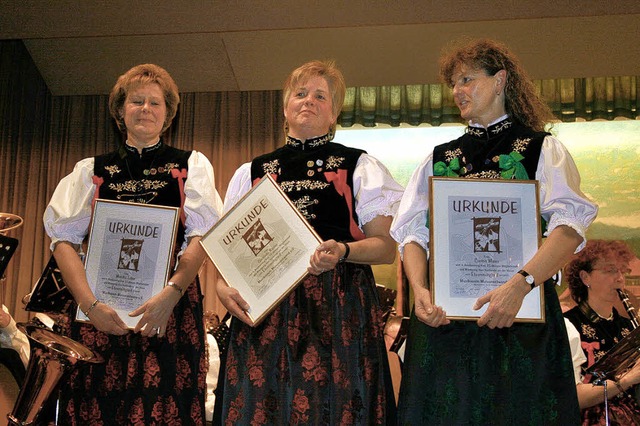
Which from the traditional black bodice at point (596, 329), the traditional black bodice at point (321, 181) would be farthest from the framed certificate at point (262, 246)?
the traditional black bodice at point (596, 329)

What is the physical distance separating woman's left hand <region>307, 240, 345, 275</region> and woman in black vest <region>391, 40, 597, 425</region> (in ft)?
0.77

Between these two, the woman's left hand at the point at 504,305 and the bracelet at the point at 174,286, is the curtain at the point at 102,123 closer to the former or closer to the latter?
the bracelet at the point at 174,286

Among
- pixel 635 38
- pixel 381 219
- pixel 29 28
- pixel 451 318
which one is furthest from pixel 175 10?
pixel 451 318

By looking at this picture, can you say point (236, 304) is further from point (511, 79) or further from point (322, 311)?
point (511, 79)

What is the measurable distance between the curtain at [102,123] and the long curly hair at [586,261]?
7.71 feet

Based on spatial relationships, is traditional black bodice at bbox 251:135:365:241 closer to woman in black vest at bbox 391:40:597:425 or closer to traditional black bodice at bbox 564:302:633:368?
woman in black vest at bbox 391:40:597:425

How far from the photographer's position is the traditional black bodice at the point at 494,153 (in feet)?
8.14

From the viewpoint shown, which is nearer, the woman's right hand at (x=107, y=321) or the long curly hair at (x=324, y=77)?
the woman's right hand at (x=107, y=321)

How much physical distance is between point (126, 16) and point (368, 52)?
193 centimetres

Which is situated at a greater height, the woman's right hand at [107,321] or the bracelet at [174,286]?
the bracelet at [174,286]

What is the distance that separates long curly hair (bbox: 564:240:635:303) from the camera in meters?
4.40

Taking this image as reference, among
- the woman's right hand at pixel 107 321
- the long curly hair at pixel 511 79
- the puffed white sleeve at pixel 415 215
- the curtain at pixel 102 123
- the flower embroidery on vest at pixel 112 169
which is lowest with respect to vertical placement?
the woman's right hand at pixel 107 321

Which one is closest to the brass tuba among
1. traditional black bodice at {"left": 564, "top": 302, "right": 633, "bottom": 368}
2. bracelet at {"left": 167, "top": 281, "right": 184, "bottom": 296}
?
bracelet at {"left": 167, "top": 281, "right": 184, "bottom": 296}

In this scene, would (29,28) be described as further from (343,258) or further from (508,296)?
(508,296)
